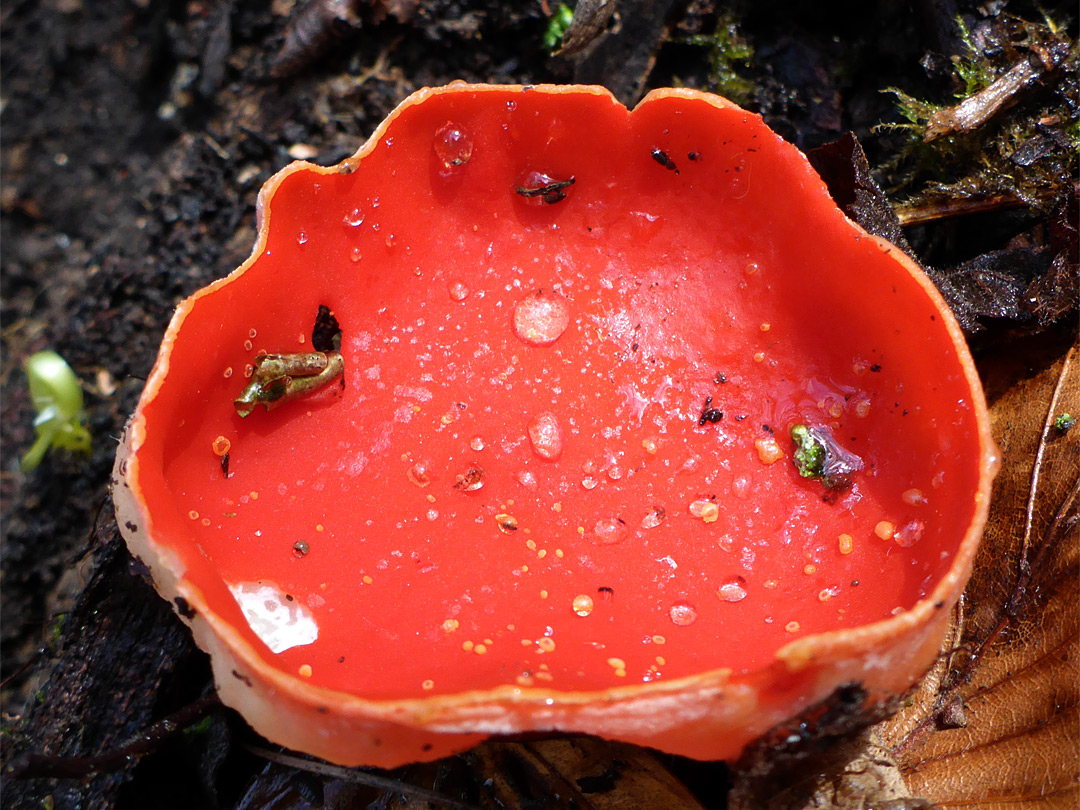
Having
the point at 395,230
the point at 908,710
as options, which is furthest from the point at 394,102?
the point at 908,710

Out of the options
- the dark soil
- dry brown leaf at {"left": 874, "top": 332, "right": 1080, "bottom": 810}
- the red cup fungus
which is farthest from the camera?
the dark soil

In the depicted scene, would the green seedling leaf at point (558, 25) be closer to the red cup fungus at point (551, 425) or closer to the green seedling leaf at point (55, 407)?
the red cup fungus at point (551, 425)

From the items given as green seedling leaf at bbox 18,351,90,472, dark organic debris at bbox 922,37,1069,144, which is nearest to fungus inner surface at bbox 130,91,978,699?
dark organic debris at bbox 922,37,1069,144

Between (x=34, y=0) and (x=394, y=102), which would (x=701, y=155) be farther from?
(x=34, y=0)

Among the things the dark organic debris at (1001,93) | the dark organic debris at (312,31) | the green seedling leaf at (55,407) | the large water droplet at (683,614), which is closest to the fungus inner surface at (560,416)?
the large water droplet at (683,614)

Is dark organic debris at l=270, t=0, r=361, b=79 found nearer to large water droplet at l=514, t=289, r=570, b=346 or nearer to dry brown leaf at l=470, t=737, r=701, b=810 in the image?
large water droplet at l=514, t=289, r=570, b=346

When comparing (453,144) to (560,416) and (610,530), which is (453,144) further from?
(610,530)
